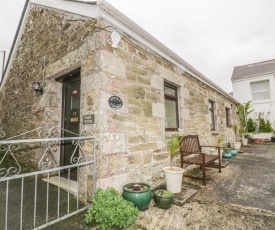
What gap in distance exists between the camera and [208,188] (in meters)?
3.80

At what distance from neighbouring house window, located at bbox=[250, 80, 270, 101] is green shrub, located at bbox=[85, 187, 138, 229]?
15718 millimetres

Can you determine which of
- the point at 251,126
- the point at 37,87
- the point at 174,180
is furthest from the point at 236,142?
the point at 37,87

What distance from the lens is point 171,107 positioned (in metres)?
5.17

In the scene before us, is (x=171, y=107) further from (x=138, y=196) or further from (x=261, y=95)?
(x=261, y=95)

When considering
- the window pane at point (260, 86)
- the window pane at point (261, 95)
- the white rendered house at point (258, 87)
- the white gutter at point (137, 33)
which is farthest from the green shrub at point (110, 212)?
the window pane at point (260, 86)

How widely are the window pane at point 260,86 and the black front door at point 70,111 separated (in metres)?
15.5

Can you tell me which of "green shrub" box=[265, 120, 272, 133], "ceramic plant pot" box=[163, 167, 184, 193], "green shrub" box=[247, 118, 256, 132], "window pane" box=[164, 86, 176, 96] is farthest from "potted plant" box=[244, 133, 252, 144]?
"ceramic plant pot" box=[163, 167, 184, 193]

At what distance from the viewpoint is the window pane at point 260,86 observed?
46.5ft

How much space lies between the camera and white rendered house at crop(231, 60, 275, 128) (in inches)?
535

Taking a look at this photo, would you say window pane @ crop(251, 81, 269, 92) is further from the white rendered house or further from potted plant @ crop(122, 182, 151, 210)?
potted plant @ crop(122, 182, 151, 210)

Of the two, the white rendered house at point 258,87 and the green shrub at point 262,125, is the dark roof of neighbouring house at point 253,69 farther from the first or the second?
the green shrub at point 262,125

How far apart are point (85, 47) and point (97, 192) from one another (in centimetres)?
257

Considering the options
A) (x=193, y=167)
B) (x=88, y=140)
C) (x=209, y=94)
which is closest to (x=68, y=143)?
(x=88, y=140)

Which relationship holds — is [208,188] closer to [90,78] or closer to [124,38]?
[90,78]
